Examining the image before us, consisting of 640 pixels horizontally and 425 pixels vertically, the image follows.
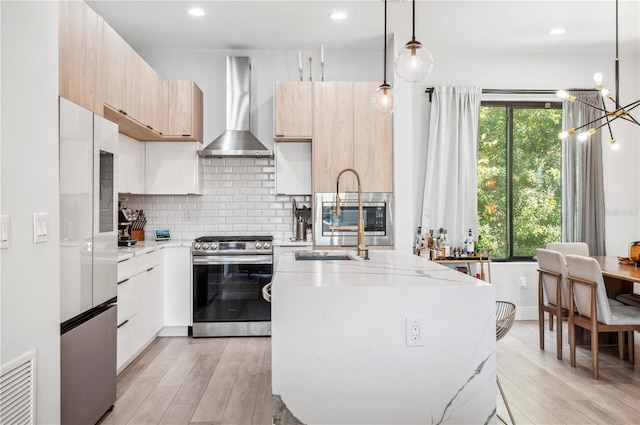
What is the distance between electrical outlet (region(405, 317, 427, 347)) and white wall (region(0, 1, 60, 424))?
150cm

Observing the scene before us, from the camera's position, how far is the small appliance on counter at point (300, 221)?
15.5 feet

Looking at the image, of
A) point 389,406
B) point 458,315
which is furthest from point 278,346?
point 458,315

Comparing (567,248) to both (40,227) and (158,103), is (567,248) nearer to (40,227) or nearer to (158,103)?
(158,103)

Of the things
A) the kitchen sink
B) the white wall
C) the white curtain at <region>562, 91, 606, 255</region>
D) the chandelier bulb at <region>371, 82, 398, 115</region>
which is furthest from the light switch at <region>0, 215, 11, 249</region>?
the white curtain at <region>562, 91, 606, 255</region>

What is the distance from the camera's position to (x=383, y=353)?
6.12 ft

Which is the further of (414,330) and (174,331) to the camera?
(174,331)

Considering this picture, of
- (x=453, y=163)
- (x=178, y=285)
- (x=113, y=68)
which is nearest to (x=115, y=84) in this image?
(x=113, y=68)

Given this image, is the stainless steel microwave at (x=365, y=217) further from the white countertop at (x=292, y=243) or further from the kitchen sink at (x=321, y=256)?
the kitchen sink at (x=321, y=256)

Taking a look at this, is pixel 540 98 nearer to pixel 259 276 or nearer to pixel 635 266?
pixel 635 266

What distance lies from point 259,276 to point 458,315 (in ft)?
9.02

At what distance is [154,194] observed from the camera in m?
4.65

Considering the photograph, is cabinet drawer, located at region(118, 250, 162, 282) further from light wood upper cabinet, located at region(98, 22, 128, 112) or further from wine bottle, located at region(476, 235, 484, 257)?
wine bottle, located at region(476, 235, 484, 257)

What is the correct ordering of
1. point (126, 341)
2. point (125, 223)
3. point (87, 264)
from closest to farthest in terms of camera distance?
1. point (87, 264)
2. point (126, 341)
3. point (125, 223)

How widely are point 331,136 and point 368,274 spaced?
255cm
